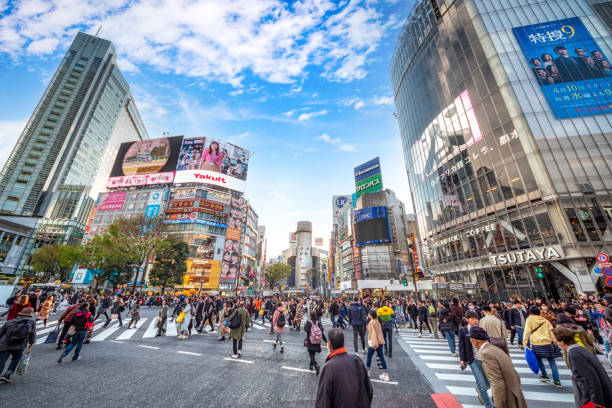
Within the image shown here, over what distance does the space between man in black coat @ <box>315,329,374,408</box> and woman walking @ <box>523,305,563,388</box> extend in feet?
18.2

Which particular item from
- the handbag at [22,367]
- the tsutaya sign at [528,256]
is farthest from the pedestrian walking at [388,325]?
the tsutaya sign at [528,256]

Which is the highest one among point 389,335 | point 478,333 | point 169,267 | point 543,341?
point 169,267

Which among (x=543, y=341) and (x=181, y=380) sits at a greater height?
(x=543, y=341)

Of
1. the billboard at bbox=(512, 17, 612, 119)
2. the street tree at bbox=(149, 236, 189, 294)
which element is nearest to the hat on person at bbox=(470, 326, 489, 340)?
the billboard at bbox=(512, 17, 612, 119)

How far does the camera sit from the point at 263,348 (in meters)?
9.70

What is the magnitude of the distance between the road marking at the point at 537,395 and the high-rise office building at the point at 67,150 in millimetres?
74538

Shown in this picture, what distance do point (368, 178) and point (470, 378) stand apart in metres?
51.8

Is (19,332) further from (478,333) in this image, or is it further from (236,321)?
(478,333)

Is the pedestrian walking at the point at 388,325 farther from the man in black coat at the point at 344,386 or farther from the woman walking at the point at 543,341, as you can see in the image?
the man in black coat at the point at 344,386

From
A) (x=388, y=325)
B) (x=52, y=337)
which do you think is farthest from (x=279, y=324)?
(x=52, y=337)

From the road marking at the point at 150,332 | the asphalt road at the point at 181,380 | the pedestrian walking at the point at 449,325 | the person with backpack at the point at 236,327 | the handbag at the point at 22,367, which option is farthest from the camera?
the road marking at the point at 150,332

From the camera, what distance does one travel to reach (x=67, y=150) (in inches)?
2785

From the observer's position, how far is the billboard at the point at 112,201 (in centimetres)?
6391

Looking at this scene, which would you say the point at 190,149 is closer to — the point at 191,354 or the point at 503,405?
the point at 191,354
